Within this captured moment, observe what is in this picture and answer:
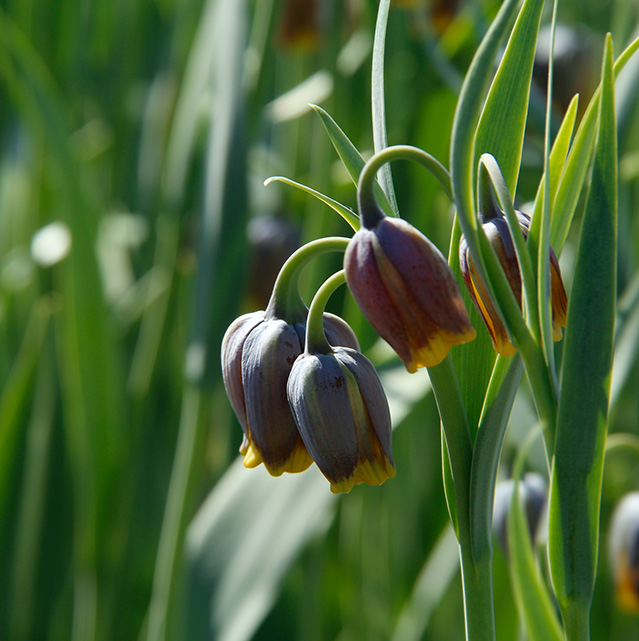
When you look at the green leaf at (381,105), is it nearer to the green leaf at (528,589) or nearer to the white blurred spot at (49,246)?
the green leaf at (528,589)

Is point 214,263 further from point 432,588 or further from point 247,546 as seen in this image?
point 432,588

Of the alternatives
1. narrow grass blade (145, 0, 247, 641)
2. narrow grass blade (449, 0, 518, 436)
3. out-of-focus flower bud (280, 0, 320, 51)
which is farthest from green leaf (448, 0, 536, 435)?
out-of-focus flower bud (280, 0, 320, 51)

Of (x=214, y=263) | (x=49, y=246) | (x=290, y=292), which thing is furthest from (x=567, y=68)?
(x=290, y=292)

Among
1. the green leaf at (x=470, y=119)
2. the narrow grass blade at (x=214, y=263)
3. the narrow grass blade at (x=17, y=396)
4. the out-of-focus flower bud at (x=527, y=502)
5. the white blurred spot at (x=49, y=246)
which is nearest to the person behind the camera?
the green leaf at (x=470, y=119)

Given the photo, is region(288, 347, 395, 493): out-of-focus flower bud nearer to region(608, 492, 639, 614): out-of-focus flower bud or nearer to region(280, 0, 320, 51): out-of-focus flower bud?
region(608, 492, 639, 614): out-of-focus flower bud

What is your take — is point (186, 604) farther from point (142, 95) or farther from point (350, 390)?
point (142, 95)

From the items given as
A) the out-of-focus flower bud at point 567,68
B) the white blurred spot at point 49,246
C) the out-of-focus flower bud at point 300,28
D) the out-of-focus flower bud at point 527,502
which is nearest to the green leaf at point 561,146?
the out-of-focus flower bud at point 527,502
